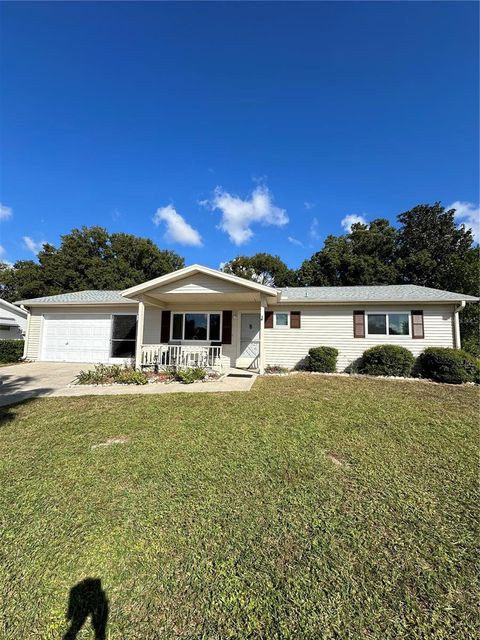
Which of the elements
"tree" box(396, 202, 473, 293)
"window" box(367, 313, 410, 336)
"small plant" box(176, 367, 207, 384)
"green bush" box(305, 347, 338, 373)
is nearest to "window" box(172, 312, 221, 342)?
"small plant" box(176, 367, 207, 384)

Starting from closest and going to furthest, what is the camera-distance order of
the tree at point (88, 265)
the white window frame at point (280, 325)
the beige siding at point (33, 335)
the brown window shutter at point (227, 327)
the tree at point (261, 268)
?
the brown window shutter at point (227, 327) < the white window frame at point (280, 325) < the beige siding at point (33, 335) < the tree at point (88, 265) < the tree at point (261, 268)

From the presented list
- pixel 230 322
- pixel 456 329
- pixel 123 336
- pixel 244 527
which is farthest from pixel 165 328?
pixel 456 329

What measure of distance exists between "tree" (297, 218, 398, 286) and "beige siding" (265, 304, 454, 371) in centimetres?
1429

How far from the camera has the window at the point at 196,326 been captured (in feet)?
41.3

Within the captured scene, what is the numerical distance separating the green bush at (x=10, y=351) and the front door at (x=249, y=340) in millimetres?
11062

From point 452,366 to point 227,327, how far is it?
8.33m

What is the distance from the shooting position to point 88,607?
6.30 ft

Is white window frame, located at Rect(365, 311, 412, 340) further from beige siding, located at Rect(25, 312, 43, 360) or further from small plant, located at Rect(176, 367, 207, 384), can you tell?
beige siding, located at Rect(25, 312, 43, 360)

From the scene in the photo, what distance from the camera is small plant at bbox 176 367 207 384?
9.15 m

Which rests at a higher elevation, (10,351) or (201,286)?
(201,286)

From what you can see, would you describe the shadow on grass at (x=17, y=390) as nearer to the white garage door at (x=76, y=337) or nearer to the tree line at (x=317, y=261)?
the white garage door at (x=76, y=337)

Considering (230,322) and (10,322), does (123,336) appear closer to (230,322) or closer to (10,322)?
(230,322)

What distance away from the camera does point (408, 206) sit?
26.8 m

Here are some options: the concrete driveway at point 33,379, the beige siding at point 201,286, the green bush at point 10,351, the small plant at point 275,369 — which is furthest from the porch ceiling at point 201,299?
the green bush at point 10,351
